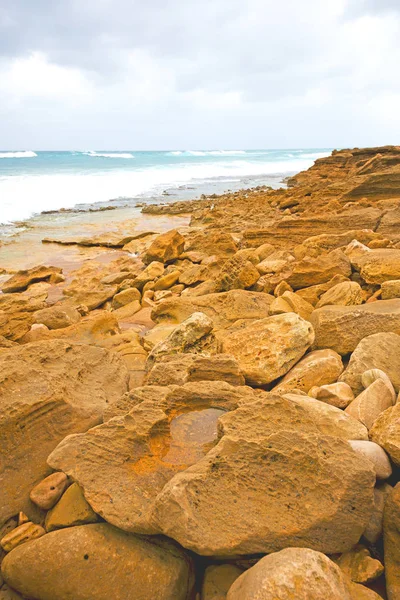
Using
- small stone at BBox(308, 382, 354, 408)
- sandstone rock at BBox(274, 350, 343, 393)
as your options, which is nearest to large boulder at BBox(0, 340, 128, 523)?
sandstone rock at BBox(274, 350, 343, 393)

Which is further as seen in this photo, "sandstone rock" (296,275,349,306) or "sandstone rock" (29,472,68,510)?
"sandstone rock" (296,275,349,306)

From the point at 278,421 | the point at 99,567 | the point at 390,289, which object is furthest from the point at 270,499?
the point at 390,289

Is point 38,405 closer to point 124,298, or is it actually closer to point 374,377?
point 374,377

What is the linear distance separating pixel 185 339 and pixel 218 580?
1.98 meters

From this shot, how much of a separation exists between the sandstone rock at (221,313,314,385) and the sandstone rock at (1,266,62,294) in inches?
244

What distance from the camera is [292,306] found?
4.30m

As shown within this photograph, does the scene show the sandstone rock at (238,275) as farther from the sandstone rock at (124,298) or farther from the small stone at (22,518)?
the small stone at (22,518)

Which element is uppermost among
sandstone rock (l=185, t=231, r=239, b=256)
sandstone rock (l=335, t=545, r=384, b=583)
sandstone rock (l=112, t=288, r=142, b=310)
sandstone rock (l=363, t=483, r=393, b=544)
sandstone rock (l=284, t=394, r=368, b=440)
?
sandstone rock (l=284, t=394, r=368, b=440)

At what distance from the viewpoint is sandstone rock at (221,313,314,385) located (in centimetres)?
303

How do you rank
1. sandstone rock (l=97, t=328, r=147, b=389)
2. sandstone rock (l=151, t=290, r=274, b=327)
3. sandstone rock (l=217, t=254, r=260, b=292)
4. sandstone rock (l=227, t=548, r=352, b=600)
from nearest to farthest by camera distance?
sandstone rock (l=227, t=548, r=352, b=600) < sandstone rock (l=97, t=328, r=147, b=389) < sandstone rock (l=151, t=290, r=274, b=327) < sandstone rock (l=217, t=254, r=260, b=292)

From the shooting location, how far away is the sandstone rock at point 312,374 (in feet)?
9.48

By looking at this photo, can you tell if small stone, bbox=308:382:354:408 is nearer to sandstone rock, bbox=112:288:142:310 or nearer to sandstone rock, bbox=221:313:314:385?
sandstone rock, bbox=221:313:314:385

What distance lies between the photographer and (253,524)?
1701 mm

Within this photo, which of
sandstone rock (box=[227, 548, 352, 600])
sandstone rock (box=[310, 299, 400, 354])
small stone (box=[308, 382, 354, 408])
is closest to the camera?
sandstone rock (box=[227, 548, 352, 600])
